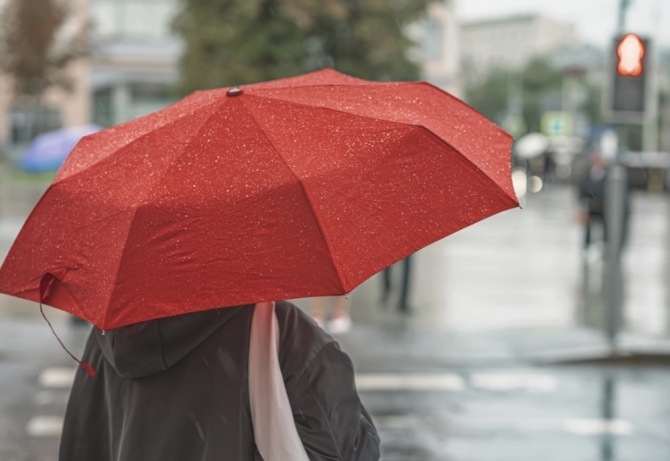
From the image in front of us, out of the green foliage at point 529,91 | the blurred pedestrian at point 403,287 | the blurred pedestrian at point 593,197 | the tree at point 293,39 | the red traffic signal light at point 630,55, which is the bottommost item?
the blurred pedestrian at point 403,287

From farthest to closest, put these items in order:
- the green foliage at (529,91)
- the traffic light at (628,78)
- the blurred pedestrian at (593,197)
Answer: the green foliage at (529,91), the blurred pedestrian at (593,197), the traffic light at (628,78)

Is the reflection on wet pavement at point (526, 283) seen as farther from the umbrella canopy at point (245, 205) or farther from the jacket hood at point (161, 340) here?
the jacket hood at point (161, 340)

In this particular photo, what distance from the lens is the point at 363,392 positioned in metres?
7.31

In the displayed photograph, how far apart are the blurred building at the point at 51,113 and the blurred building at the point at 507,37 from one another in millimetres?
70929

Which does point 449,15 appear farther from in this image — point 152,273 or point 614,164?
point 152,273

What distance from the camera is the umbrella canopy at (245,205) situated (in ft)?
6.97

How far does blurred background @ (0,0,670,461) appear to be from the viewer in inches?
256

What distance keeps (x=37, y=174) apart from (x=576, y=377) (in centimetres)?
3199

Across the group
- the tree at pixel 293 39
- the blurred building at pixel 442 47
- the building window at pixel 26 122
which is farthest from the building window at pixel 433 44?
the tree at pixel 293 39

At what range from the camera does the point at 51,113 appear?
51625mm

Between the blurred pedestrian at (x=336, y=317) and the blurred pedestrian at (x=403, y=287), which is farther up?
the blurred pedestrian at (x=403, y=287)

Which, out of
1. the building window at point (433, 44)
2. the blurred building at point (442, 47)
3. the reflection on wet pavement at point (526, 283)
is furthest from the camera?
the building window at point (433, 44)

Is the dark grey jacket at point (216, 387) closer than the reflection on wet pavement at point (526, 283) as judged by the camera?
Yes

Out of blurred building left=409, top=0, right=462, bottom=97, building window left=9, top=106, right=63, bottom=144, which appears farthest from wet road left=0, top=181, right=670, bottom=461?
blurred building left=409, top=0, right=462, bottom=97
